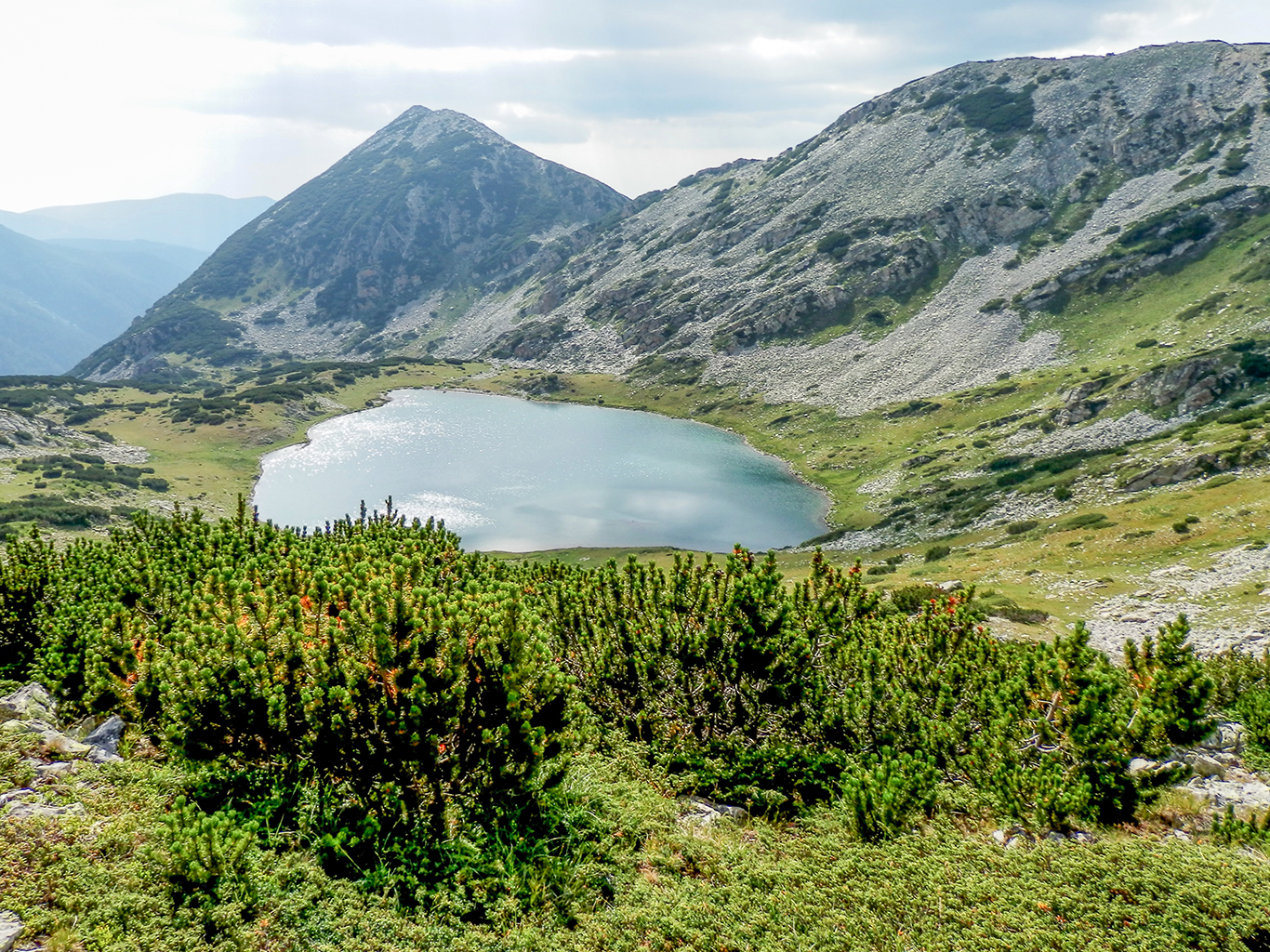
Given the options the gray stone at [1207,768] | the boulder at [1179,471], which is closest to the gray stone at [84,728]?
the gray stone at [1207,768]

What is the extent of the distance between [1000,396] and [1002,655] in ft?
353

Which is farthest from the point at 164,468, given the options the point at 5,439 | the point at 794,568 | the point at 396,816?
the point at 396,816

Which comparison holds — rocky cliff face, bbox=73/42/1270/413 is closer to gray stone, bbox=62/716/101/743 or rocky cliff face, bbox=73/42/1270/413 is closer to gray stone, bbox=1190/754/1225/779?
gray stone, bbox=1190/754/1225/779

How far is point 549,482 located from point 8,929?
3668 inches

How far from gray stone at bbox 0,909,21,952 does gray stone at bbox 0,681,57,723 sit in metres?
5.93

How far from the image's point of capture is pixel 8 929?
7.66 meters

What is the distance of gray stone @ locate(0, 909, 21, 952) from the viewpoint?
747 cm

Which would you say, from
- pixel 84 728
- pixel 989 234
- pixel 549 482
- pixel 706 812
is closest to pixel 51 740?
pixel 84 728

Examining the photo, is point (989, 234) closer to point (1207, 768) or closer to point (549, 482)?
point (549, 482)

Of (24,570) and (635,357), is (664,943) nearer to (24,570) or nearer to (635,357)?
(24,570)

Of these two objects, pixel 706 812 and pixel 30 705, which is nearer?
pixel 30 705

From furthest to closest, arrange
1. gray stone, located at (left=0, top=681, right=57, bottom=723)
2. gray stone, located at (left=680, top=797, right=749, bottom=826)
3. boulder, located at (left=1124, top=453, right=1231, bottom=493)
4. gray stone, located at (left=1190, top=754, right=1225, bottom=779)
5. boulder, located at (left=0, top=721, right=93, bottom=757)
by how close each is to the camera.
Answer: boulder, located at (left=1124, top=453, right=1231, bottom=493) < gray stone, located at (left=1190, top=754, right=1225, bottom=779) < gray stone, located at (left=680, top=797, right=749, bottom=826) < gray stone, located at (left=0, top=681, right=57, bottom=723) < boulder, located at (left=0, top=721, right=93, bottom=757)

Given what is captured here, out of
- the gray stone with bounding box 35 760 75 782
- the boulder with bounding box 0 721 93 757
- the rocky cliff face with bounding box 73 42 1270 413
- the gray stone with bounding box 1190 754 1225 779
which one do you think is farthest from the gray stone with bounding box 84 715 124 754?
the rocky cliff face with bounding box 73 42 1270 413

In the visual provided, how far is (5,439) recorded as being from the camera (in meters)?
111
